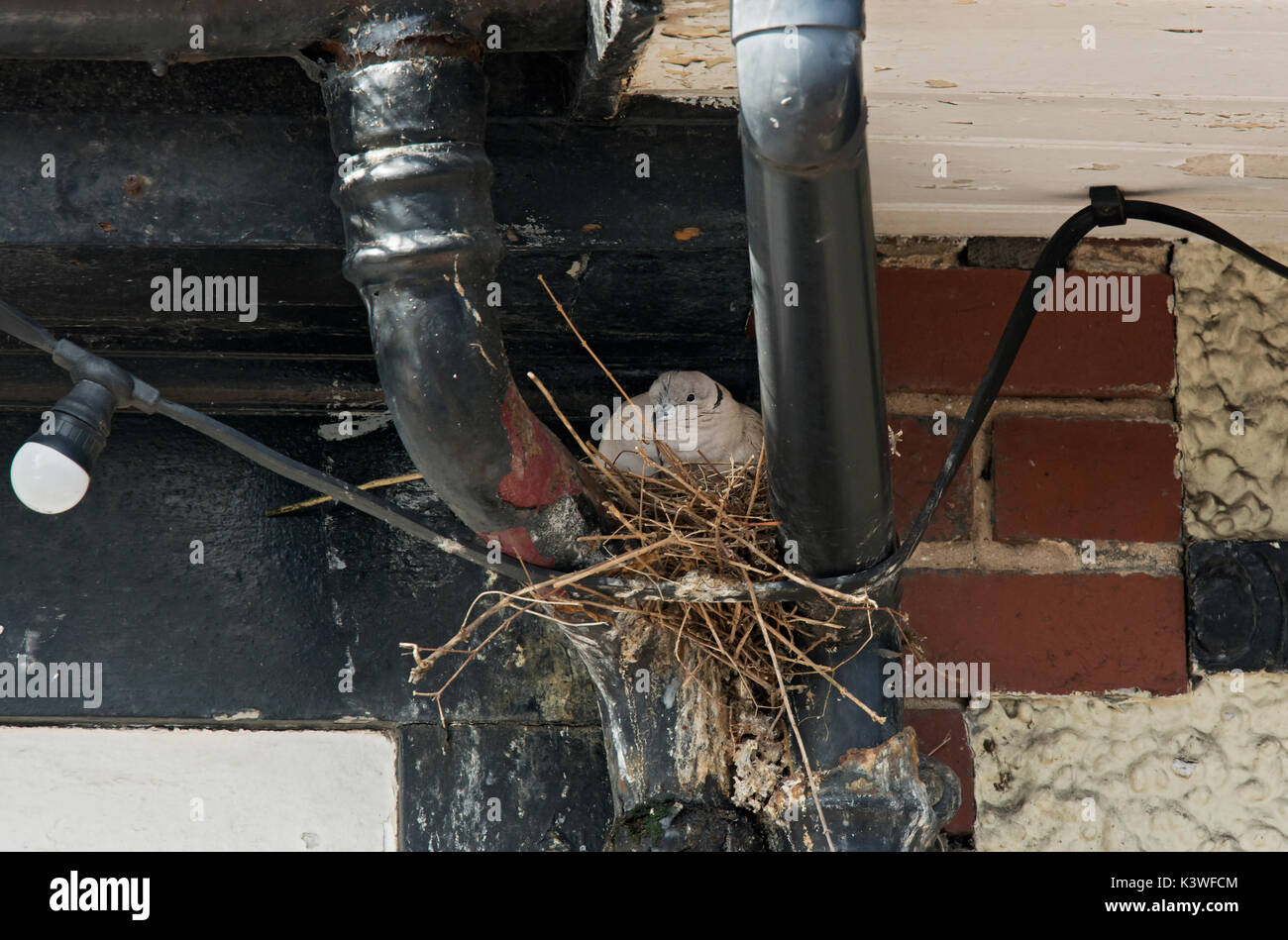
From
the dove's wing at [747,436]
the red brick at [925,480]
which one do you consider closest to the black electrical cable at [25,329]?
the dove's wing at [747,436]

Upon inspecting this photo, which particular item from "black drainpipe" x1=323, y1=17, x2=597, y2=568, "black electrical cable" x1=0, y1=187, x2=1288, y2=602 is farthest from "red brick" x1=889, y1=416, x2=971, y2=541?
"black drainpipe" x1=323, y1=17, x2=597, y2=568

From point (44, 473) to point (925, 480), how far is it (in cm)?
94

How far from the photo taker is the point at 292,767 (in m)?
1.52

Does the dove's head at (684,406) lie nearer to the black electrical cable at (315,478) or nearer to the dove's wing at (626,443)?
the dove's wing at (626,443)

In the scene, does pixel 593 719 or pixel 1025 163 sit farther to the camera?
pixel 593 719

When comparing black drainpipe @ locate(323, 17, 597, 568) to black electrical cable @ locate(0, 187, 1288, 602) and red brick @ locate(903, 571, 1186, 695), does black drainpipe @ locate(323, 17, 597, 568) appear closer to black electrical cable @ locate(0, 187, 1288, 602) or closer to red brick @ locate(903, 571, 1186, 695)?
black electrical cable @ locate(0, 187, 1288, 602)

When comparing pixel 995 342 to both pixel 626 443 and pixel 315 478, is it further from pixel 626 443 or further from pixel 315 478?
pixel 315 478

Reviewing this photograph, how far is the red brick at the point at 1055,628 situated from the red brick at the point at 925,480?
6 centimetres

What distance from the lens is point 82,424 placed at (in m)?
1.04

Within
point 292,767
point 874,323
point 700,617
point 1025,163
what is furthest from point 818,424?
point 292,767

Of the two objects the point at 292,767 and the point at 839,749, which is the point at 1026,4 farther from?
the point at 292,767

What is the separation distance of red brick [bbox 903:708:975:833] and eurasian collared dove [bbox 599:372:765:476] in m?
0.36

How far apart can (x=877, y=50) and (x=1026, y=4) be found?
0.44 feet

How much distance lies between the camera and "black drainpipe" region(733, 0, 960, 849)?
87 centimetres
